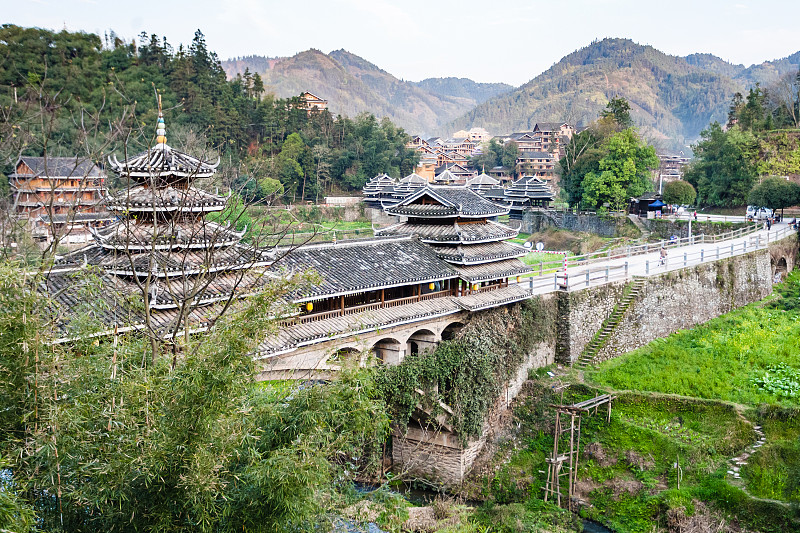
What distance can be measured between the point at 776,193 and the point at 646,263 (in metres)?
17.5

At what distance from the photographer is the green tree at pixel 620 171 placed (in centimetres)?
4697

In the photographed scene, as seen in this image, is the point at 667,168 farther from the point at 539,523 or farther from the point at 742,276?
the point at 539,523

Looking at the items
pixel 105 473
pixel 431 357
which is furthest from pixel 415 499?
pixel 105 473

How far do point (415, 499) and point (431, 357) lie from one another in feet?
14.4

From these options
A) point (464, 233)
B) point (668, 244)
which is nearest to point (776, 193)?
point (668, 244)

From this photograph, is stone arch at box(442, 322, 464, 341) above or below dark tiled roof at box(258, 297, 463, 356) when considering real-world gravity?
below

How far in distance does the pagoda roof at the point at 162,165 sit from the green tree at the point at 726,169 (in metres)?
43.2

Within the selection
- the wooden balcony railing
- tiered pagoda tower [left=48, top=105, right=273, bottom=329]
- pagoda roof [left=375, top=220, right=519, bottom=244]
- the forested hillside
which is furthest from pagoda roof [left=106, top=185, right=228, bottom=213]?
the forested hillside

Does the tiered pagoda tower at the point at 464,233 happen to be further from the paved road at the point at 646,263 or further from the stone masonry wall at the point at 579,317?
the stone masonry wall at the point at 579,317

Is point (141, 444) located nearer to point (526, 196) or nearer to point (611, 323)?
point (611, 323)

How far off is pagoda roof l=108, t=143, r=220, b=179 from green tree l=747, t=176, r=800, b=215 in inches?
1481

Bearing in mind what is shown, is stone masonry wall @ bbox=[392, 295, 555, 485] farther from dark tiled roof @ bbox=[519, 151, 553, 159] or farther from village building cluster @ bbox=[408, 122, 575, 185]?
dark tiled roof @ bbox=[519, 151, 553, 159]

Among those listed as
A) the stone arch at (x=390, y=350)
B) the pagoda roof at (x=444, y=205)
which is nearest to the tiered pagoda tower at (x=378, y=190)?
the pagoda roof at (x=444, y=205)

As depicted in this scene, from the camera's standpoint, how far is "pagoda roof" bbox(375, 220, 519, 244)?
2255 cm
